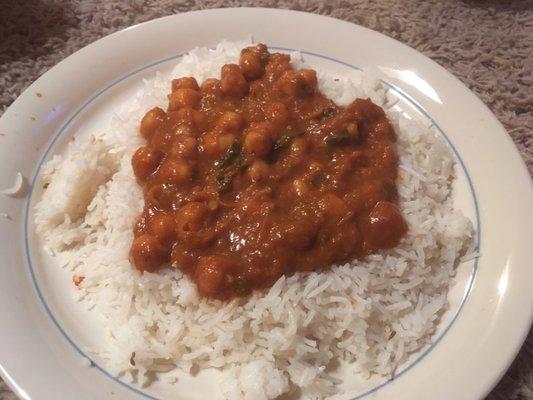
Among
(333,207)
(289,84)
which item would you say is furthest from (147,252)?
(289,84)

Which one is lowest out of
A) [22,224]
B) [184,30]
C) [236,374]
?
[236,374]

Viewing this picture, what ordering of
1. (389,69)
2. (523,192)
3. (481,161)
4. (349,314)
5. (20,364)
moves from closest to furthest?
(20,364)
(349,314)
(523,192)
(481,161)
(389,69)

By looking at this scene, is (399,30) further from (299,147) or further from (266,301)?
(266,301)

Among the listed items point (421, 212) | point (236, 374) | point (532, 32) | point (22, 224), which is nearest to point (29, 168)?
point (22, 224)

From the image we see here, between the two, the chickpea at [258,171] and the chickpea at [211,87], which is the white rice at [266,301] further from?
the chickpea at [211,87]

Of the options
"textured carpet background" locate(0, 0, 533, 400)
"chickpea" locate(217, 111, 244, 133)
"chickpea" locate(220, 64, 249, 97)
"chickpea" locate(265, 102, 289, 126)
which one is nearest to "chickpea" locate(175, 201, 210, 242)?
"chickpea" locate(217, 111, 244, 133)

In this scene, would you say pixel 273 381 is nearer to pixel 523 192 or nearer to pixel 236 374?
pixel 236 374

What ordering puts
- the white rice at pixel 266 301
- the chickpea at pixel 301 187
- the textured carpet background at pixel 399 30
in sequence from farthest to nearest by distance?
the textured carpet background at pixel 399 30
the chickpea at pixel 301 187
the white rice at pixel 266 301

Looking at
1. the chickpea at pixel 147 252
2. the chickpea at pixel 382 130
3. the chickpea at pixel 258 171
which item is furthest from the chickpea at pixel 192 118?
the chickpea at pixel 382 130
